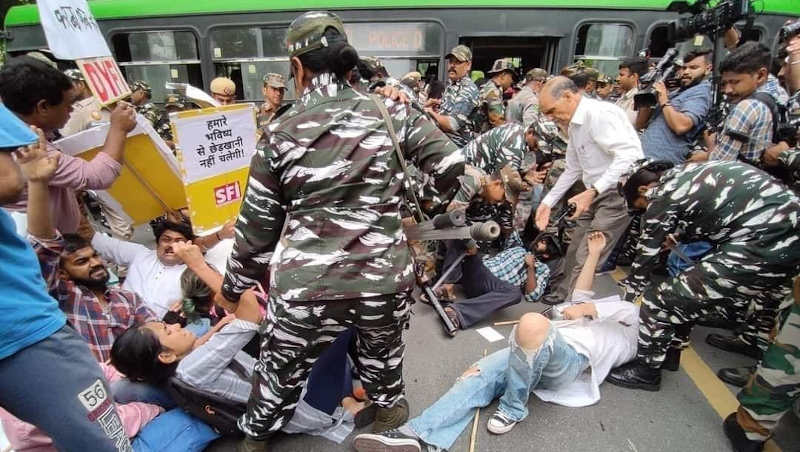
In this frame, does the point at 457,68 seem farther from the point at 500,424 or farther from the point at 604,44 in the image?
the point at 500,424

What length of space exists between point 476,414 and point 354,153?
5.12ft

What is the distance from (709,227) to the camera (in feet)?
6.95

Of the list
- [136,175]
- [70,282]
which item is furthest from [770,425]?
[136,175]

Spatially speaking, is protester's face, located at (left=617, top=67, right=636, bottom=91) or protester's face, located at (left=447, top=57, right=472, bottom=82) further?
protester's face, located at (left=617, top=67, right=636, bottom=91)

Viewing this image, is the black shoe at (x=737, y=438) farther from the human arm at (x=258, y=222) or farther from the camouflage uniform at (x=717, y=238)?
the human arm at (x=258, y=222)

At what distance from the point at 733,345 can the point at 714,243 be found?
41.2 inches

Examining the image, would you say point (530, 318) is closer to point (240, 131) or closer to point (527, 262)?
point (527, 262)

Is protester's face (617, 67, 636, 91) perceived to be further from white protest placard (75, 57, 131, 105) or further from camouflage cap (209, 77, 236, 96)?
white protest placard (75, 57, 131, 105)

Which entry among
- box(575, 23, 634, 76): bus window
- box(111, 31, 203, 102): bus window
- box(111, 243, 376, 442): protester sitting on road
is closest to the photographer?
box(111, 243, 376, 442): protester sitting on road

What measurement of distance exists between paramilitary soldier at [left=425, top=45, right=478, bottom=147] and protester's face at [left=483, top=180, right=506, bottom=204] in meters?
1.39

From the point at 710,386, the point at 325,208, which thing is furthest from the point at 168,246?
the point at 710,386

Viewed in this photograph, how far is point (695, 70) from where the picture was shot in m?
3.63

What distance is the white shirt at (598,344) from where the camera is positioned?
2.26 meters

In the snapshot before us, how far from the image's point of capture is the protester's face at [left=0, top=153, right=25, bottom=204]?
100 centimetres
